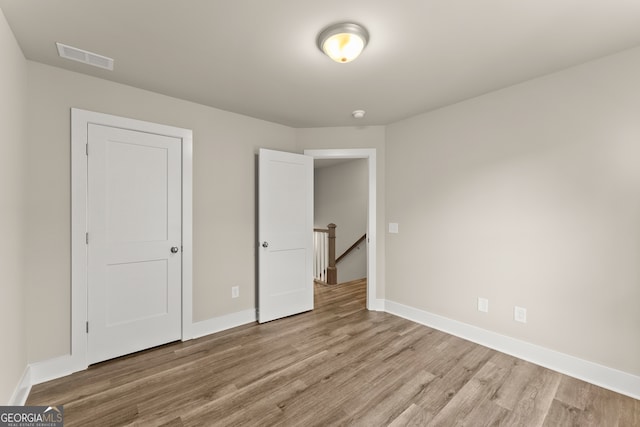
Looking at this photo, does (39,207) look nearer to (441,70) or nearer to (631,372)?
(441,70)

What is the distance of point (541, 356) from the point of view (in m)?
2.35

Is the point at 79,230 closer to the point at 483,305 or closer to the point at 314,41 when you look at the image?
the point at 314,41

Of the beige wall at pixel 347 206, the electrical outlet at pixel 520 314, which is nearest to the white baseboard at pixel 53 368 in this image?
the electrical outlet at pixel 520 314

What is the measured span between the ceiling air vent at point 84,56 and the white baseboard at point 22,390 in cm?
227

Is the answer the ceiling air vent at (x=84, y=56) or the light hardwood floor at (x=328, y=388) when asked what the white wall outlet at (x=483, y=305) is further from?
the ceiling air vent at (x=84, y=56)

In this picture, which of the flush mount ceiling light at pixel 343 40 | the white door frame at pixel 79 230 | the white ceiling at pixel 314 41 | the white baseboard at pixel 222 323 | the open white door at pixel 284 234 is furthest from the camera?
the open white door at pixel 284 234

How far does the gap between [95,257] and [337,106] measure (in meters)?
2.63

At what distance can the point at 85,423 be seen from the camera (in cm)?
167

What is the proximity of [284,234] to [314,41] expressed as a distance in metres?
2.16

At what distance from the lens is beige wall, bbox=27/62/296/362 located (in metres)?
2.12

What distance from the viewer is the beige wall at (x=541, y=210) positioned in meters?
2.01

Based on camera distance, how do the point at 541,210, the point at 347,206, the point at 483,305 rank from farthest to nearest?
1. the point at 347,206
2. the point at 483,305
3. the point at 541,210

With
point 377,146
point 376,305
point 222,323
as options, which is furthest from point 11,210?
point 376,305

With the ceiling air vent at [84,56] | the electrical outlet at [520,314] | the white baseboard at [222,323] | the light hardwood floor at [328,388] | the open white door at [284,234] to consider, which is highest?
the ceiling air vent at [84,56]
